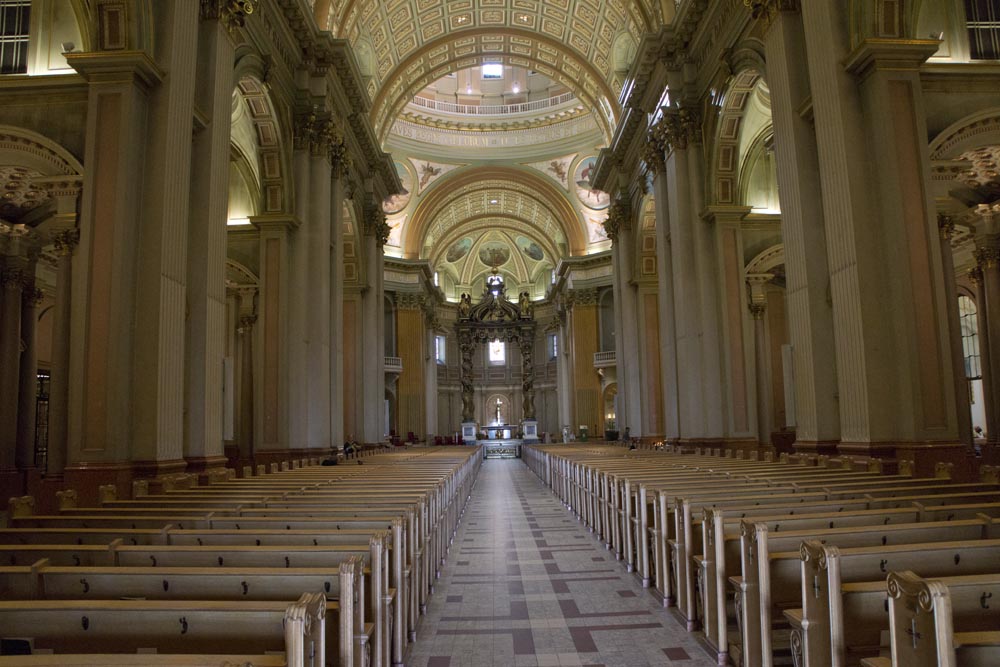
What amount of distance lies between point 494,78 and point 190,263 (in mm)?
30833

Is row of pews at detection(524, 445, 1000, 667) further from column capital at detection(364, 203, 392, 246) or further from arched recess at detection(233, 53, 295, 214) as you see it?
column capital at detection(364, 203, 392, 246)

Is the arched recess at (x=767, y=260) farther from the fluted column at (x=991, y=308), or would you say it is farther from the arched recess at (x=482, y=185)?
the arched recess at (x=482, y=185)

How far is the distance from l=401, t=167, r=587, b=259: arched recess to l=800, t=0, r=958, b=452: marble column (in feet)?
93.5

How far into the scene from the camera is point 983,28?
384 inches

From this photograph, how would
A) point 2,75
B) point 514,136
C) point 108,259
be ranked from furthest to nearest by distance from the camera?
point 514,136, point 2,75, point 108,259

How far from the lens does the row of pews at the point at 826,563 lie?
231cm

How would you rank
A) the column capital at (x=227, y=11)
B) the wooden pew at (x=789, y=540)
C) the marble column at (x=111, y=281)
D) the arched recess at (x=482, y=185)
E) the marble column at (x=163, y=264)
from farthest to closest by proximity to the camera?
the arched recess at (x=482, y=185) < the column capital at (x=227, y=11) < the marble column at (x=163, y=264) < the marble column at (x=111, y=281) < the wooden pew at (x=789, y=540)

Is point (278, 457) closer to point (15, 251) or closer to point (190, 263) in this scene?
point (190, 263)

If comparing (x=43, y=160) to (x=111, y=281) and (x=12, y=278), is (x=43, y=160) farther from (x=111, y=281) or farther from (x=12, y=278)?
(x=12, y=278)

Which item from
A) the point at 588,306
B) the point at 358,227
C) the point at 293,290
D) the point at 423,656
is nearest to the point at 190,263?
the point at 293,290

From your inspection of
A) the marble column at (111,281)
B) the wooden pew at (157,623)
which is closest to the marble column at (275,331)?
the marble column at (111,281)

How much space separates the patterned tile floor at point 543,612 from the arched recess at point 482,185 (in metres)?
29.2

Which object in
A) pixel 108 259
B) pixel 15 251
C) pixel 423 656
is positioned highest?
pixel 15 251

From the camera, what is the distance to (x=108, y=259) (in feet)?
26.1
